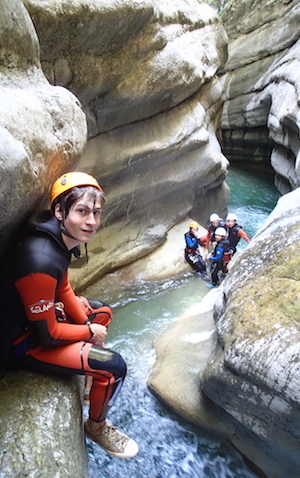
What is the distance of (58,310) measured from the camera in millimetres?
2797

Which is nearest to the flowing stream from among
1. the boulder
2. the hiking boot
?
the boulder

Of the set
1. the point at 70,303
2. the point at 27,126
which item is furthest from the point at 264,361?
the point at 27,126

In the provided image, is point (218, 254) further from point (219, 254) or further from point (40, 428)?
point (40, 428)

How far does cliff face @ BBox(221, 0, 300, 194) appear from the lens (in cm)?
1236

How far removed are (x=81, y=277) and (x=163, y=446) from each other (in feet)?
11.3

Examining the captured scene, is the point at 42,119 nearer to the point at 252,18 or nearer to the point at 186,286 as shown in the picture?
the point at 186,286

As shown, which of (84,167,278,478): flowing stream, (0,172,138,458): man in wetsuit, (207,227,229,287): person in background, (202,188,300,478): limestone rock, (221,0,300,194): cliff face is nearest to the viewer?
(0,172,138,458): man in wetsuit

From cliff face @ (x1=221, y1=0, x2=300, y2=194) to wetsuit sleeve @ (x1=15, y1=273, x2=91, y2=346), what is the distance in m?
10.4

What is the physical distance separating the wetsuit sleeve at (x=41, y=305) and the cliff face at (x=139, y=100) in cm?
363

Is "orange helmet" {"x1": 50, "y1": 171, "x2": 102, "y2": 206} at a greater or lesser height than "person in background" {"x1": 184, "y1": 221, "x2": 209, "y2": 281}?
greater

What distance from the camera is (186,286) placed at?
7621 millimetres

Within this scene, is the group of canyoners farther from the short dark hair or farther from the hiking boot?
the short dark hair

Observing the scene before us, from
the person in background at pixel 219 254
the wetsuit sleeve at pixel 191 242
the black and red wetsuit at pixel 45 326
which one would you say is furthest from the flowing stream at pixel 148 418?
the wetsuit sleeve at pixel 191 242

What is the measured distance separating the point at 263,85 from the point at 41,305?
16.0 metres
